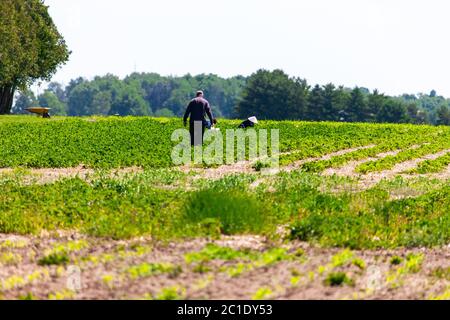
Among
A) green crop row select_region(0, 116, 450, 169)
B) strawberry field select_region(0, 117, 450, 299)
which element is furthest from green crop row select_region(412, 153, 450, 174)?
green crop row select_region(0, 116, 450, 169)

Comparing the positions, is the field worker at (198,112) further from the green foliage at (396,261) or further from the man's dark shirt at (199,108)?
the green foliage at (396,261)

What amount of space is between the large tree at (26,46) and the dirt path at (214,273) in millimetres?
46492

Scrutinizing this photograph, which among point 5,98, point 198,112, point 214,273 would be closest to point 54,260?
point 214,273

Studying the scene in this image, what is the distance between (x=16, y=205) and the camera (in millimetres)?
14469

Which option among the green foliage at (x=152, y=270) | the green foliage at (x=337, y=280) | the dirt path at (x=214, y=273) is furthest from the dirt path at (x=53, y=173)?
the green foliage at (x=337, y=280)

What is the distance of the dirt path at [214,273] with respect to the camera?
836 centimetres

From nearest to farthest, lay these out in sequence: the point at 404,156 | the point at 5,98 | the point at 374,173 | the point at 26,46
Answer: the point at 374,173
the point at 404,156
the point at 26,46
the point at 5,98

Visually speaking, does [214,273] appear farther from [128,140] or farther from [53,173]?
[128,140]

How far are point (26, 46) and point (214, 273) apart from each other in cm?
5439

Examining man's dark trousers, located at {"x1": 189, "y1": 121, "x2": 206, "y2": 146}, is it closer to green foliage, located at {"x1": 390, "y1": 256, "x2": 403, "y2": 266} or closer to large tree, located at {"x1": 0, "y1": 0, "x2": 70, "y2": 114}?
green foliage, located at {"x1": 390, "y1": 256, "x2": 403, "y2": 266}

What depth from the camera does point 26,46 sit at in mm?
60125

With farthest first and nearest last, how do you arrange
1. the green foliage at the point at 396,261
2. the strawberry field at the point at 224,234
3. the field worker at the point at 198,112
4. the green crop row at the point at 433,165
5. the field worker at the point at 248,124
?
the field worker at the point at 248,124 < the field worker at the point at 198,112 < the green crop row at the point at 433,165 < the green foliage at the point at 396,261 < the strawberry field at the point at 224,234

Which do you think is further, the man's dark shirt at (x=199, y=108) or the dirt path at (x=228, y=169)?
the man's dark shirt at (x=199, y=108)

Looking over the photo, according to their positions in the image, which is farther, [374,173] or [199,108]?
[199,108]
